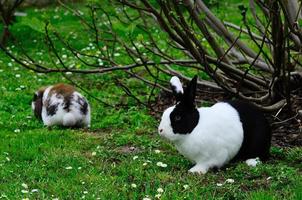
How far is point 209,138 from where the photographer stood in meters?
6.15

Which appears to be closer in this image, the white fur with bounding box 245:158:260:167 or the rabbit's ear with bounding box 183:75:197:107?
the rabbit's ear with bounding box 183:75:197:107

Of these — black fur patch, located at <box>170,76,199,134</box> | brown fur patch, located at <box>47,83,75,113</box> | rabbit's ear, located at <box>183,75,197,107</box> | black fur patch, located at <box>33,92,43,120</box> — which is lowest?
black fur patch, located at <box>33,92,43,120</box>

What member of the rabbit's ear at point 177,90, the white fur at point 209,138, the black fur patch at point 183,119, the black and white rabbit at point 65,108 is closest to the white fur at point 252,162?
the white fur at point 209,138

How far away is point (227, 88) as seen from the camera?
7.77 metres

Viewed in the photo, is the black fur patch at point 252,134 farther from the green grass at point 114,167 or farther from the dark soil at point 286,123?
the dark soil at point 286,123

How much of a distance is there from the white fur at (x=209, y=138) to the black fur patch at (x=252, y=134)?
99 millimetres

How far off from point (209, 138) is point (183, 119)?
30cm

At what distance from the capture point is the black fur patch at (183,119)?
241 inches

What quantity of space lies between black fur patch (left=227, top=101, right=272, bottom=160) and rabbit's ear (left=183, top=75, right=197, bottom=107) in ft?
1.89

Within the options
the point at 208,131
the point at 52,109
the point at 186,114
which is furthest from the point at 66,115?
the point at 208,131

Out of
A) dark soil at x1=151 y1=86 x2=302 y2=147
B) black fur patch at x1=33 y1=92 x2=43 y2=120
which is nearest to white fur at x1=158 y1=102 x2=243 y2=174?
dark soil at x1=151 y1=86 x2=302 y2=147

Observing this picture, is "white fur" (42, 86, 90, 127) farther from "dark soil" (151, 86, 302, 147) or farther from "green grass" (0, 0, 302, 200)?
"dark soil" (151, 86, 302, 147)

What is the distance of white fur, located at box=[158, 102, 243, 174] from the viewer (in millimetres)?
6145

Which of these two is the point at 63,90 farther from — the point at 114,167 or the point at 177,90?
the point at 177,90
